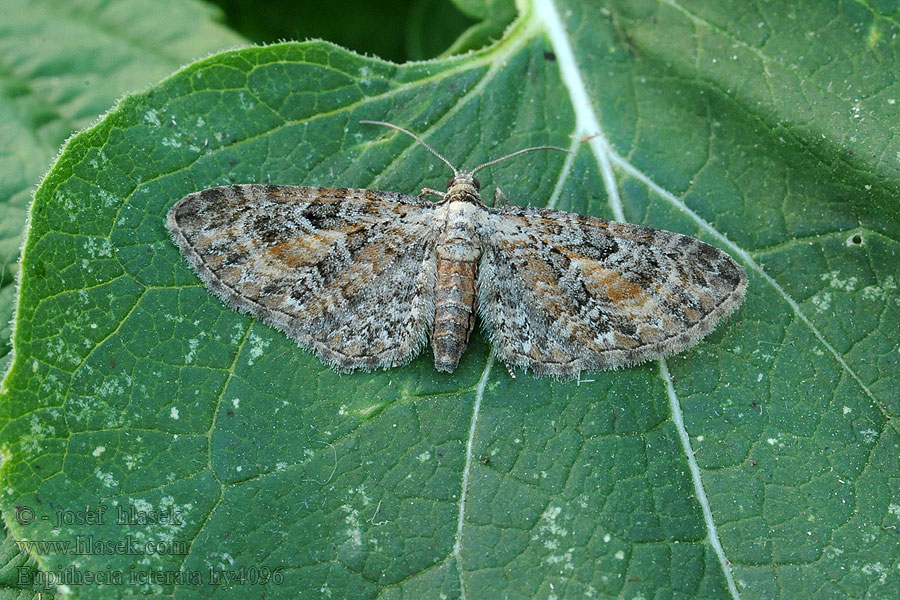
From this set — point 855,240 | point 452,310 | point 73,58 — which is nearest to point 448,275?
point 452,310

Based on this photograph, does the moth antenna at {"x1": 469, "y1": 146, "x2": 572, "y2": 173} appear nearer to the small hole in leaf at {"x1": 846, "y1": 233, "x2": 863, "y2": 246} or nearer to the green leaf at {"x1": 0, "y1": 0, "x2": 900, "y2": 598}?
the green leaf at {"x1": 0, "y1": 0, "x2": 900, "y2": 598}

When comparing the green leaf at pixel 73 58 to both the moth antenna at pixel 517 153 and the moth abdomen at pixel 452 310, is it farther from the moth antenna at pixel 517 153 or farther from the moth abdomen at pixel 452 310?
the moth abdomen at pixel 452 310

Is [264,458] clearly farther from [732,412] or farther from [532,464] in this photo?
[732,412]

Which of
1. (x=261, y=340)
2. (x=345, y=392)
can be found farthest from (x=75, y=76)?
(x=345, y=392)

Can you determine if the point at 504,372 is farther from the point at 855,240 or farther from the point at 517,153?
the point at 855,240

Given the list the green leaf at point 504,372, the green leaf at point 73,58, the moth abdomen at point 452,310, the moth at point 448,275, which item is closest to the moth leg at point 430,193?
the moth at point 448,275

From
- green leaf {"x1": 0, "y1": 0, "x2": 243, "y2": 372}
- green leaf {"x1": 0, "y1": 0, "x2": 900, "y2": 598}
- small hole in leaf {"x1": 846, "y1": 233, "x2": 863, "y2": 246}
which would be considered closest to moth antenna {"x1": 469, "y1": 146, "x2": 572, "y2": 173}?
green leaf {"x1": 0, "y1": 0, "x2": 900, "y2": 598}

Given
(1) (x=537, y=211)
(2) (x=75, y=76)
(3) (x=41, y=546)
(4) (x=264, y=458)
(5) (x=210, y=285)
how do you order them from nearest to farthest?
(3) (x=41, y=546) → (4) (x=264, y=458) → (5) (x=210, y=285) → (1) (x=537, y=211) → (2) (x=75, y=76)
